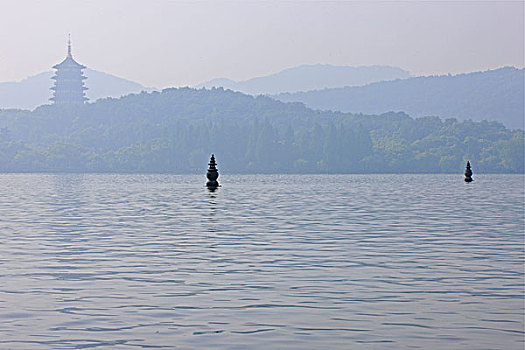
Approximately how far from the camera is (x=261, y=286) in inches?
722

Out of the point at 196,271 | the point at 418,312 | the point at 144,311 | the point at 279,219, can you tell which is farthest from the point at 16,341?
the point at 279,219

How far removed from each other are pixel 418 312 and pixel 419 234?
16687mm

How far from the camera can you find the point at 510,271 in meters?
20.9

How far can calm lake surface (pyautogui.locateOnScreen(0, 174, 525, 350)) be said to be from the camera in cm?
1342

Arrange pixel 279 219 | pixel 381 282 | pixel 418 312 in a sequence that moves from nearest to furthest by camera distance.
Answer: pixel 418 312
pixel 381 282
pixel 279 219

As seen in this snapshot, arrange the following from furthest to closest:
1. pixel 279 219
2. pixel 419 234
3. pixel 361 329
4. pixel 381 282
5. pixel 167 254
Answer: pixel 279 219, pixel 419 234, pixel 167 254, pixel 381 282, pixel 361 329

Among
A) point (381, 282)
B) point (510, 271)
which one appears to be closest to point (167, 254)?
point (381, 282)

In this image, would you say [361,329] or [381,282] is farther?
[381,282]

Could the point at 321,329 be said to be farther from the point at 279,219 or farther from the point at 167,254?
the point at 279,219

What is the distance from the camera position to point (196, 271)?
20.9 metres

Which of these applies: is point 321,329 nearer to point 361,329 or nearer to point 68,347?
point 361,329

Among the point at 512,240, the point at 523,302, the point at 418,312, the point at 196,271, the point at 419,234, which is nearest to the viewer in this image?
the point at 418,312

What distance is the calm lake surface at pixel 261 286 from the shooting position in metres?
13.4

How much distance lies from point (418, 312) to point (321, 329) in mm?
2269
